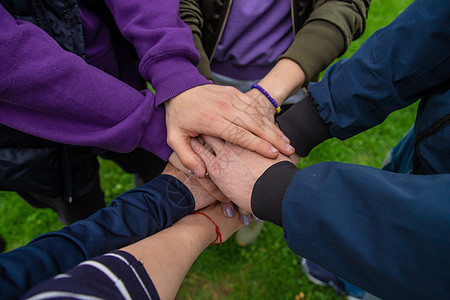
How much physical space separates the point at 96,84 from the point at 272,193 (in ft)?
2.67

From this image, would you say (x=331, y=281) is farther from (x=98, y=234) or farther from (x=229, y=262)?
(x=98, y=234)

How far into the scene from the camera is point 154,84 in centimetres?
125

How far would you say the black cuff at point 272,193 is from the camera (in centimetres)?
91

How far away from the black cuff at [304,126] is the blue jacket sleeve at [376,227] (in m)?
0.52

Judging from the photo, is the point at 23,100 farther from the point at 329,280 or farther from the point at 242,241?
the point at 329,280

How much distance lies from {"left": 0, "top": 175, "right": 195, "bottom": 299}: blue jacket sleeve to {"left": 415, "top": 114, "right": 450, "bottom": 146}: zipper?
3.12ft

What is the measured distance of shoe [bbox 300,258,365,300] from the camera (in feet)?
6.34

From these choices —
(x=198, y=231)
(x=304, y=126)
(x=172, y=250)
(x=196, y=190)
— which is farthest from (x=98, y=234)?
(x=304, y=126)

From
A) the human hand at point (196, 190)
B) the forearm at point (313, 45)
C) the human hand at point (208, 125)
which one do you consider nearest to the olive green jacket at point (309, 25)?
the forearm at point (313, 45)

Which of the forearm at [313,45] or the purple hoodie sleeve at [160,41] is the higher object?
the forearm at [313,45]

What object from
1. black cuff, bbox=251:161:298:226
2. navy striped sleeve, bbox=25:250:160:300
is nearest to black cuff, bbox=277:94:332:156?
black cuff, bbox=251:161:298:226

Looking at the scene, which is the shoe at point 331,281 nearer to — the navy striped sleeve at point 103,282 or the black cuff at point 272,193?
the black cuff at point 272,193

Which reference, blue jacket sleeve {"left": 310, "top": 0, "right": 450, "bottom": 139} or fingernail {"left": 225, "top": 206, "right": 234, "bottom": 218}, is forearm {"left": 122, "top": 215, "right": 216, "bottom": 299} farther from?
blue jacket sleeve {"left": 310, "top": 0, "right": 450, "bottom": 139}

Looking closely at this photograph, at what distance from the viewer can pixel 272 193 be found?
3.05ft
